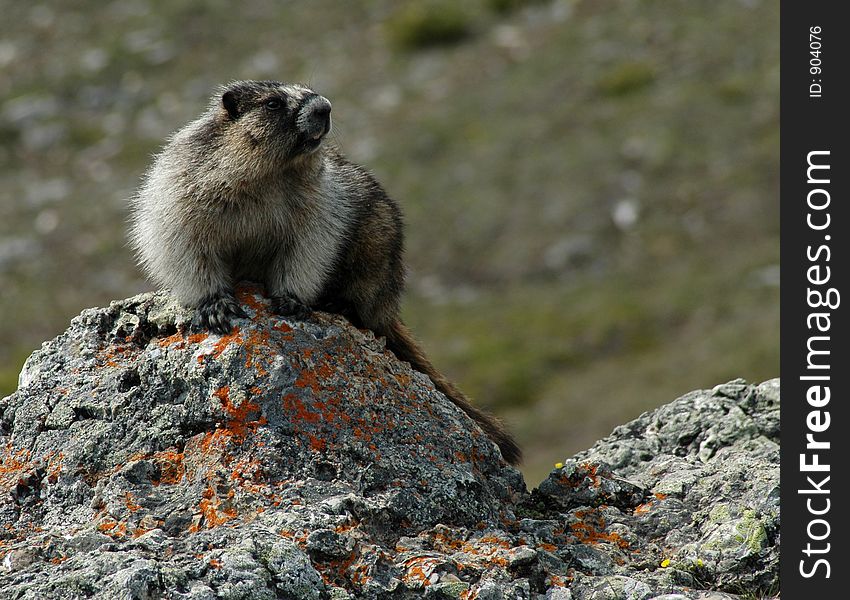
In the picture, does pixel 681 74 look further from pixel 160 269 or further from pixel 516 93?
pixel 160 269

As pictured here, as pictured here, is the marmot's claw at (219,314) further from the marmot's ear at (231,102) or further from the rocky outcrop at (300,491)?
the marmot's ear at (231,102)

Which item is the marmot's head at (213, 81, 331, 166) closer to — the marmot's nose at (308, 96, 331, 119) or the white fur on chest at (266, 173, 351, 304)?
the marmot's nose at (308, 96, 331, 119)

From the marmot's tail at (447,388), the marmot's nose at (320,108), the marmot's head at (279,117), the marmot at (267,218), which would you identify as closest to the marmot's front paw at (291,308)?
the marmot at (267,218)

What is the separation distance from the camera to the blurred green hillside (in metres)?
22.6

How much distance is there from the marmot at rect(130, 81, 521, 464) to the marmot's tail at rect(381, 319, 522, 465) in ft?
0.04

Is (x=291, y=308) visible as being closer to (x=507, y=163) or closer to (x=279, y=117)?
(x=279, y=117)

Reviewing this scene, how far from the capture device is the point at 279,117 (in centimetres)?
807

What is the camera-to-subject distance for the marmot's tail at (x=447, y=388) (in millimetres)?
8438

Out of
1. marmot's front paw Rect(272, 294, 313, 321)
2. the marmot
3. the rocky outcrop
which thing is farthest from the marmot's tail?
marmot's front paw Rect(272, 294, 313, 321)

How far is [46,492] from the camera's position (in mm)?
6727

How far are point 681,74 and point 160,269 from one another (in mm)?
21288

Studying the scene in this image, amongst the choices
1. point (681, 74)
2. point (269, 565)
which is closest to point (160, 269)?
point (269, 565)

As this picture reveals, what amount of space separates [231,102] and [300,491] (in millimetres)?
3309

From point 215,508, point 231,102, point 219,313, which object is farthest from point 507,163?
point 215,508
